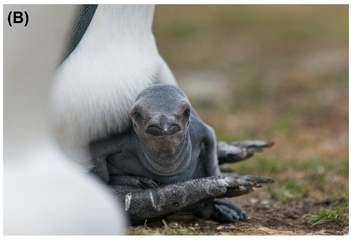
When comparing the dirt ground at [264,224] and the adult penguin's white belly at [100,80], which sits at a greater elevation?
the adult penguin's white belly at [100,80]

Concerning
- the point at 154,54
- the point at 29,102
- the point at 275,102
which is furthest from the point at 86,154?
the point at 275,102

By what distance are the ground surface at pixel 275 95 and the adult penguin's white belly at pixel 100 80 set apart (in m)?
0.59

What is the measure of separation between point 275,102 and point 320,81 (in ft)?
3.20

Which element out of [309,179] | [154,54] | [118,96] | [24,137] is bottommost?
[309,179]

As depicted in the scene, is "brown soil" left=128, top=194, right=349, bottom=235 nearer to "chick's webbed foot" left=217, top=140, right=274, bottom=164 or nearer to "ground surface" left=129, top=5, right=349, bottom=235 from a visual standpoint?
"ground surface" left=129, top=5, right=349, bottom=235

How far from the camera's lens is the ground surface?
9.91ft

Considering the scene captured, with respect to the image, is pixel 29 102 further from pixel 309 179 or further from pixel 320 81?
pixel 320 81

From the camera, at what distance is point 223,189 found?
226 cm

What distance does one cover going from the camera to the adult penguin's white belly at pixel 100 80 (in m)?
2.22

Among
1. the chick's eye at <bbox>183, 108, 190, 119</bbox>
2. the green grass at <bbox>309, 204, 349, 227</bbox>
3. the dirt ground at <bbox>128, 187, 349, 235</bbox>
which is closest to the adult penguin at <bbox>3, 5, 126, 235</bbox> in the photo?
the dirt ground at <bbox>128, 187, 349, 235</bbox>

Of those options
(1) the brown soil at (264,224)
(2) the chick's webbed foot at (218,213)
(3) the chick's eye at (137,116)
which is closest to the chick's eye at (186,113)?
(3) the chick's eye at (137,116)

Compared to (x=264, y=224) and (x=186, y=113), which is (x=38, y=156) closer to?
(x=186, y=113)

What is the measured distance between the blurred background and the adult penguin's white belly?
162cm

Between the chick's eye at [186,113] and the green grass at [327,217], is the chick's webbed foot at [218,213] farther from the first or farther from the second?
the chick's eye at [186,113]
